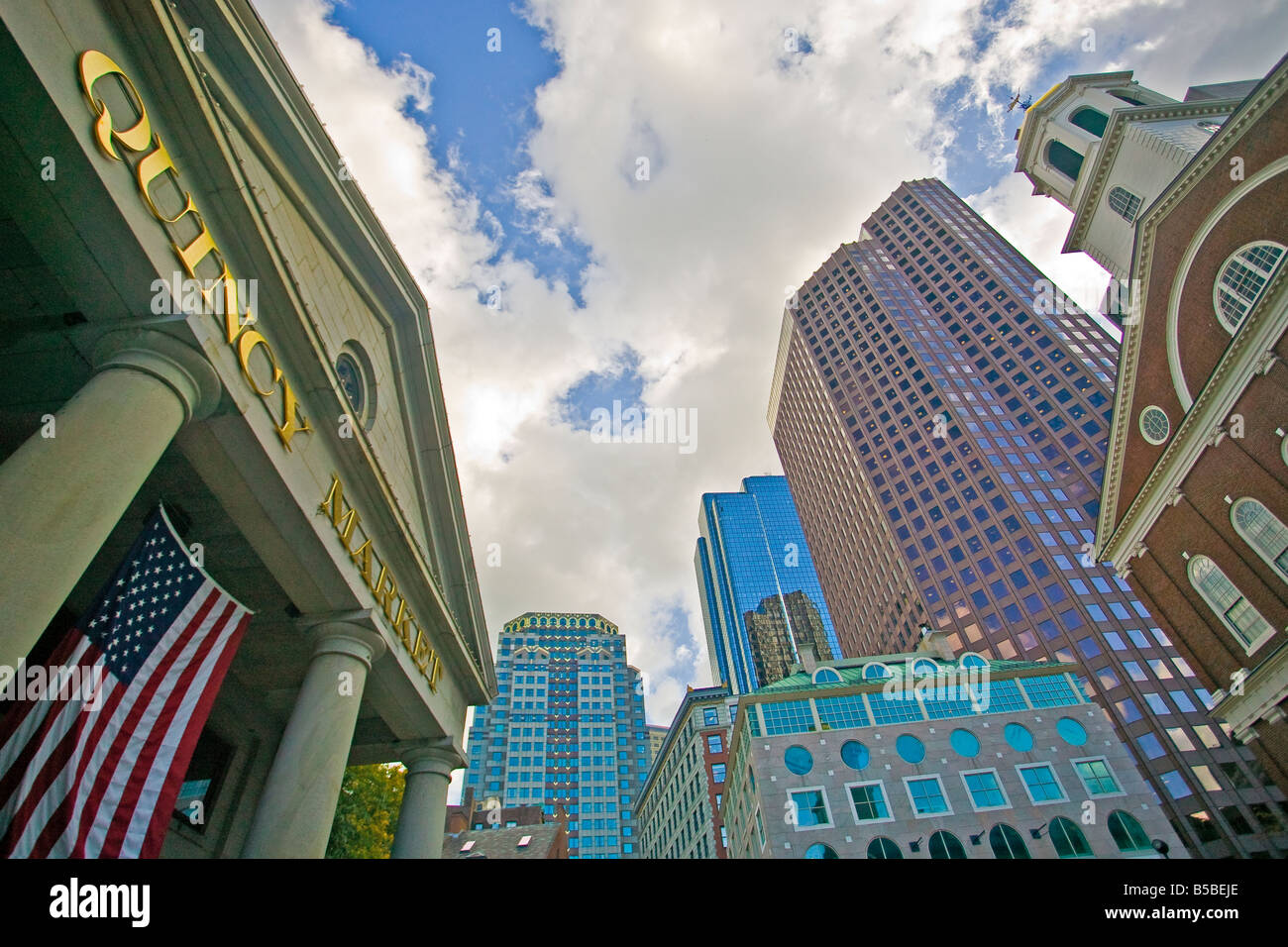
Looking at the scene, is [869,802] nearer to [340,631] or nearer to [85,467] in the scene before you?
[340,631]

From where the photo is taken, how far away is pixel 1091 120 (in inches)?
1918

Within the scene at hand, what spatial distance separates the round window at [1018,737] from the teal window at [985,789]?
2.50 metres

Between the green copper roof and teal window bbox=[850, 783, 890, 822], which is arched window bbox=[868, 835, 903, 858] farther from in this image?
the green copper roof

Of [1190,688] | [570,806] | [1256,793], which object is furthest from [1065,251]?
[570,806]

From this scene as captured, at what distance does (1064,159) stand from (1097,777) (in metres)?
45.3

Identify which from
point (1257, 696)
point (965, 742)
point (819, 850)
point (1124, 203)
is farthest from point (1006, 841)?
point (1124, 203)

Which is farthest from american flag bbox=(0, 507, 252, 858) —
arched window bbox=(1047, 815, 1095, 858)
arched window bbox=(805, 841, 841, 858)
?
arched window bbox=(1047, 815, 1095, 858)

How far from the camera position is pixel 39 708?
7223 mm

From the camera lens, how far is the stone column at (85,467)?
623 cm

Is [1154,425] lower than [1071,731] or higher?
higher

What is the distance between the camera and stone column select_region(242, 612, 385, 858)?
9.92m

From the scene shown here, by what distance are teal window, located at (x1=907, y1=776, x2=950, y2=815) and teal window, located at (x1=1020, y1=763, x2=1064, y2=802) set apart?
189 inches

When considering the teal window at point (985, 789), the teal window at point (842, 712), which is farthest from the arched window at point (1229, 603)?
the teal window at point (842, 712)
